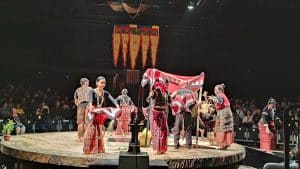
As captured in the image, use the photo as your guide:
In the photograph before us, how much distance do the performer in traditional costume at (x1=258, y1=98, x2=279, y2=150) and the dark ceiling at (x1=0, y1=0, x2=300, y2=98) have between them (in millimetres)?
6544

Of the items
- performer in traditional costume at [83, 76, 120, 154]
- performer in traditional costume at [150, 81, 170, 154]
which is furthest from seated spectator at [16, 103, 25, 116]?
performer in traditional costume at [150, 81, 170, 154]

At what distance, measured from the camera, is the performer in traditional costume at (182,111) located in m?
7.35

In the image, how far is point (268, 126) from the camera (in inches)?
368

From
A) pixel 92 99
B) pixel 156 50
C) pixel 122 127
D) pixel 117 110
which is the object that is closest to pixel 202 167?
pixel 117 110

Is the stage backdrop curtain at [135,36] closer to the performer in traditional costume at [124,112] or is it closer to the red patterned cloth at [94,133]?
the performer in traditional costume at [124,112]

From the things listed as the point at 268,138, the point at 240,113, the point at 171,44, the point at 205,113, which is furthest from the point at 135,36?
the point at 268,138

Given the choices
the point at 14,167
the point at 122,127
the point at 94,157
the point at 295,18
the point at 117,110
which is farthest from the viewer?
the point at 295,18

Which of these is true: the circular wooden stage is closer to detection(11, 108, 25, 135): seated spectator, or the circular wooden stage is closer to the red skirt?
the red skirt

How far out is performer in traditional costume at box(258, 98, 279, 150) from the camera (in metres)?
9.10

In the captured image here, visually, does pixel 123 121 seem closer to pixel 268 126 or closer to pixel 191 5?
pixel 268 126

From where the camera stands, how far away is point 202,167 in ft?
20.3

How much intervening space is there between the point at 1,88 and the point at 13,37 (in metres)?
2.34

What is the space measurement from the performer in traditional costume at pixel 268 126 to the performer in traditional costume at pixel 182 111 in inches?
95.3

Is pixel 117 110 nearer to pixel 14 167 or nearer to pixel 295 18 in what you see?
pixel 14 167
